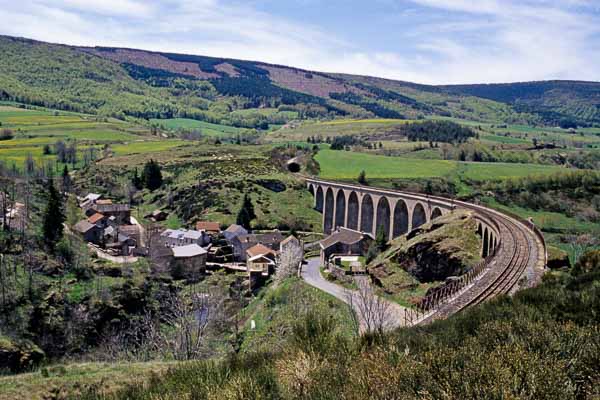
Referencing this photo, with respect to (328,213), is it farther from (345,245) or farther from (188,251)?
(188,251)

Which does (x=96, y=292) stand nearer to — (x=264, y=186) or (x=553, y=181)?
(x=264, y=186)

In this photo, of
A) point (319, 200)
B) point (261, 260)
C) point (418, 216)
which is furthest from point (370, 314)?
point (319, 200)

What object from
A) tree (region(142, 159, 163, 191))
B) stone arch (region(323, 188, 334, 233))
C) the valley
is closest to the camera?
the valley

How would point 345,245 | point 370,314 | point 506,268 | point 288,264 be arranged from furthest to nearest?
point 345,245
point 288,264
point 370,314
point 506,268

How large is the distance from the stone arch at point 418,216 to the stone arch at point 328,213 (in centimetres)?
2171

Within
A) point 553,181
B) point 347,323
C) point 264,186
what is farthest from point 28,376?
point 553,181

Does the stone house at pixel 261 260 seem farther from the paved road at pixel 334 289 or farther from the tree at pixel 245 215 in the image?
the tree at pixel 245 215

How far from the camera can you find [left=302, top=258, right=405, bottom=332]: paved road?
27.9m

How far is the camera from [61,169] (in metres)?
94.6

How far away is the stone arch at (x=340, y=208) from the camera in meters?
72.9

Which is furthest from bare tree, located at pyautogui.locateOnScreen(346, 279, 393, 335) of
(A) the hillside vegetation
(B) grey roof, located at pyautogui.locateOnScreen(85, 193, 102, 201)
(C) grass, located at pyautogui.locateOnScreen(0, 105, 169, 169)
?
(C) grass, located at pyautogui.locateOnScreen(0, 105, 169, 169)

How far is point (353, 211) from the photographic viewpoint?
231ft

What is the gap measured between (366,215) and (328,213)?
35.8ft

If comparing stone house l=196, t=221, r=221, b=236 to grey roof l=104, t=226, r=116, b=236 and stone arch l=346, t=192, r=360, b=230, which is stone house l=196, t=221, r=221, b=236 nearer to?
grey roof l=104, t=226, r=116, b=236
